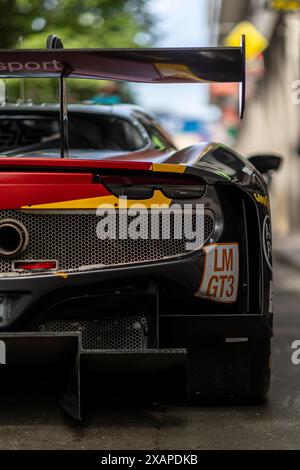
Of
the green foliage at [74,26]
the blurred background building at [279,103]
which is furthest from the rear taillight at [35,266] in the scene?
the green foliage at [74,26]

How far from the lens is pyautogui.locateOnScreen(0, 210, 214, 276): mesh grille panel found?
3500 millimetres

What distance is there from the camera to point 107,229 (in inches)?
139

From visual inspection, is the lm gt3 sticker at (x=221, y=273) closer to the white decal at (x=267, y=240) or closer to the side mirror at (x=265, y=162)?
the white decal at (x=267, y=240)

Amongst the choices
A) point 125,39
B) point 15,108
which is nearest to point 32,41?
point 125,39

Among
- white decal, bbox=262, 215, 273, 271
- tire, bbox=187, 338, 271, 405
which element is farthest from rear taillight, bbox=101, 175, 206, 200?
tire, bbox=187, 338, 271, 405

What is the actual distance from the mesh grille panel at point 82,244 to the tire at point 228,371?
0.44 m

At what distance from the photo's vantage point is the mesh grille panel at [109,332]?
11.5ft

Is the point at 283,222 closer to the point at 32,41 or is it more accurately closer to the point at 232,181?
the point at 32,41

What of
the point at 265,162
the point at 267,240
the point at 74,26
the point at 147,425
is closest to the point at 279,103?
the point at 74,26

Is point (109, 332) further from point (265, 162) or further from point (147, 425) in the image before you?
point (265, 162)

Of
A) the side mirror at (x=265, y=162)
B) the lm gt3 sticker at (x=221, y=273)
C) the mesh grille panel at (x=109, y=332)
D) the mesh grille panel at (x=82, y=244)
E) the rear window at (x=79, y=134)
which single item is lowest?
the mesh grille panel at (x=109, y=332)

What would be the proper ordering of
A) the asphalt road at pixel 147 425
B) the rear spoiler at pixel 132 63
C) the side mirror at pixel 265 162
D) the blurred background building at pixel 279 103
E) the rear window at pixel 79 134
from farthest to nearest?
the blurred background building at pixel 279 103, the rear window at pixel 79 134, the side mirror at pixel 265 162, the rear spoiler at pixel 132 63, the asphalt road at pixel 147 425
